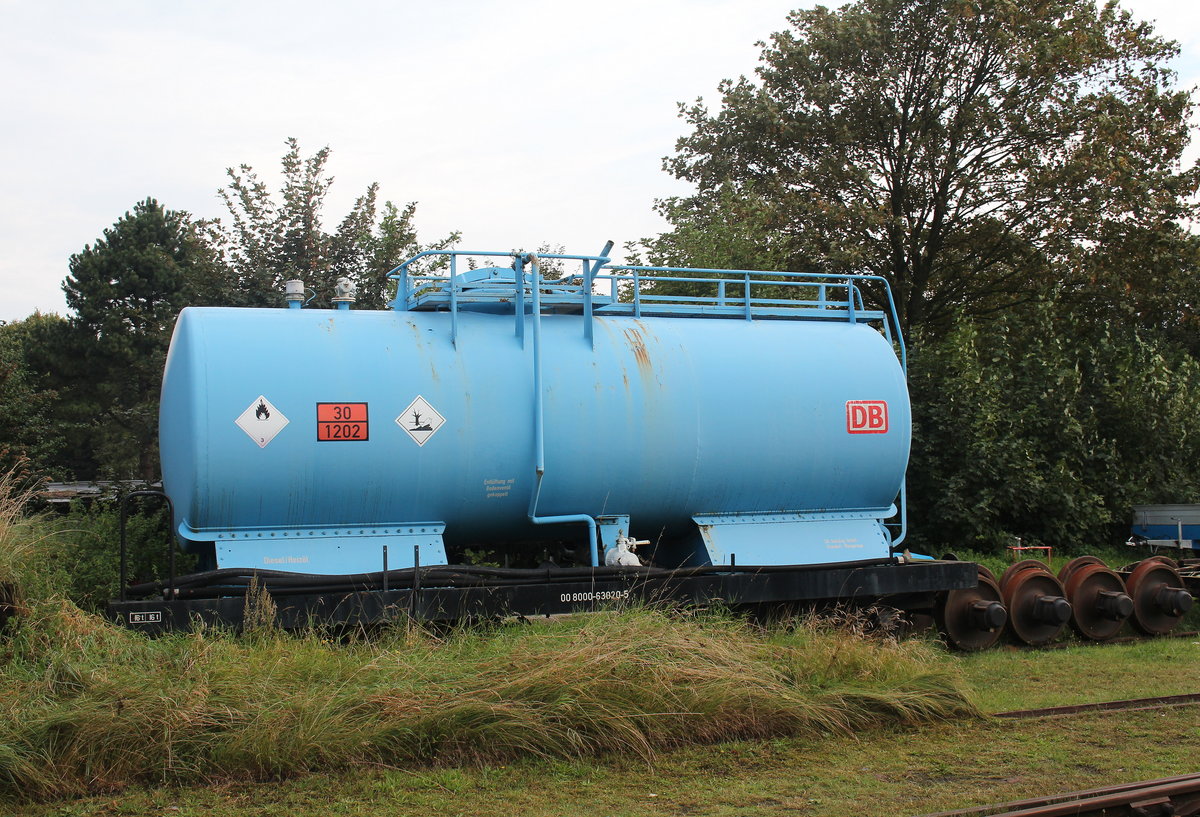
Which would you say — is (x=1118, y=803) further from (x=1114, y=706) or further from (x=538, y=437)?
(x=538, y=437)

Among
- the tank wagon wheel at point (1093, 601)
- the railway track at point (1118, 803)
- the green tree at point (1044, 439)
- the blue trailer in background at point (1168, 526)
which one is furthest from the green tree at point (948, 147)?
the railway track at point (1118, 803)

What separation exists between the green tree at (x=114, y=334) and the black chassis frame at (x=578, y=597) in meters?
25.2

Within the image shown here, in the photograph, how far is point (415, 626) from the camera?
8734mm

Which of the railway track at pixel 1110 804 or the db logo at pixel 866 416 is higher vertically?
the db logo at pixel 866 416

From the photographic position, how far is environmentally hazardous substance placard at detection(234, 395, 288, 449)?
8.88 m

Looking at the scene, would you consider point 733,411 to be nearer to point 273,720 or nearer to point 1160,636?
point 273,720

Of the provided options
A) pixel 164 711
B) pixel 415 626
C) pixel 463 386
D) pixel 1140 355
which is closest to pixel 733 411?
pixel 463 386

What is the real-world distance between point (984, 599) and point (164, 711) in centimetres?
886

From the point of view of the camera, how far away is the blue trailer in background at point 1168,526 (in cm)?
1520

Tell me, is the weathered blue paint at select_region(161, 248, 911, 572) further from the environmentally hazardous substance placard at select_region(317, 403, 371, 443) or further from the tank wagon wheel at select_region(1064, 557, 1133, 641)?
the tank wagon wheel at select_region(1064, 557, 1133, 641)

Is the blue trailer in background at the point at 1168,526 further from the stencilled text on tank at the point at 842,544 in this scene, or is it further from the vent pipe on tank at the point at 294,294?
the vent pipe on tank at the point at 294,294

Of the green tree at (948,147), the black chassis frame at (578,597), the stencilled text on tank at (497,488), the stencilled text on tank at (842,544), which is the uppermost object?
the green tree at (948,147)

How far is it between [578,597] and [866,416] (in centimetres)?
377

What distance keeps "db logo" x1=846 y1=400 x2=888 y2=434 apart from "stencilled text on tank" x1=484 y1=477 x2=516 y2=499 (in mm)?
3655
